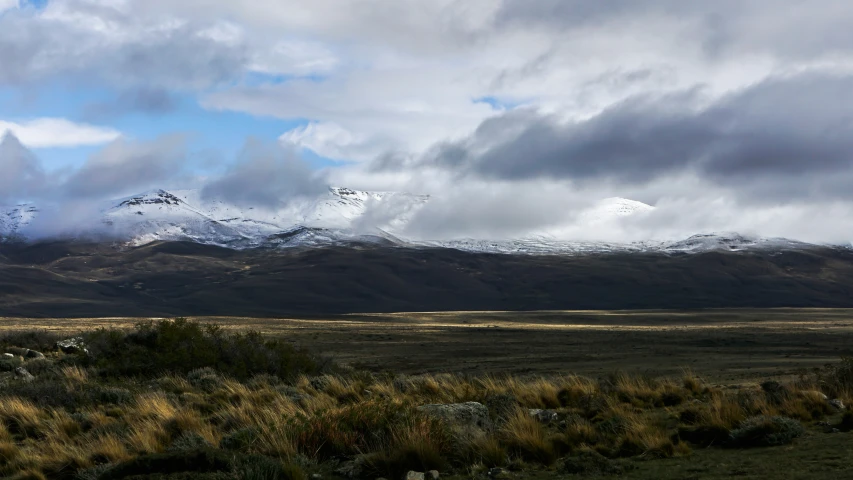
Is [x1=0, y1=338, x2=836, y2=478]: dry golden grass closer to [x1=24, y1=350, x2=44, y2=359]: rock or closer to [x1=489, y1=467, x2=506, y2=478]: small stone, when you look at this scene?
[x1=489, y1=467, x2=506, y2=478]: small stone

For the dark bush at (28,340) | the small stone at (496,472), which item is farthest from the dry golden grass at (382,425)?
the dark bush at (28,340)

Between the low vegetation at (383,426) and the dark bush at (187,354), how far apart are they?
352 cm

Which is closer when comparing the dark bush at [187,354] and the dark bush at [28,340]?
the dark bush at [187,354]

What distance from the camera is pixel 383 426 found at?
980cm

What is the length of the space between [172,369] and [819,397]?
15621 mm

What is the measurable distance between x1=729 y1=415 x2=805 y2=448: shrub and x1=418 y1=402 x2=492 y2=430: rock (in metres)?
3.27

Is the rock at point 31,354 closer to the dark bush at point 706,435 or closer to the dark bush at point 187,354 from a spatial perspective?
the dark bush at point 187,354

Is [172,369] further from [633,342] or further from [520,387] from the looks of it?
[633,342]

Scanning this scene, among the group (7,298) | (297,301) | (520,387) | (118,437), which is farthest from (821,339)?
(7,298)

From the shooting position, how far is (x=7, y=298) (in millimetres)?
157250

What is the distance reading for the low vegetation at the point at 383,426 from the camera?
8.80 meters

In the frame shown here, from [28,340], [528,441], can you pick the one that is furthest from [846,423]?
[28,340]

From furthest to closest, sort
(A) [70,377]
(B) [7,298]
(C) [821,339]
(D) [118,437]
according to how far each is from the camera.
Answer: (B) [7,298] → (C) [821,339] → (A) [70,377] → (D) [118,437]

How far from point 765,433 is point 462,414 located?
4.03 m
